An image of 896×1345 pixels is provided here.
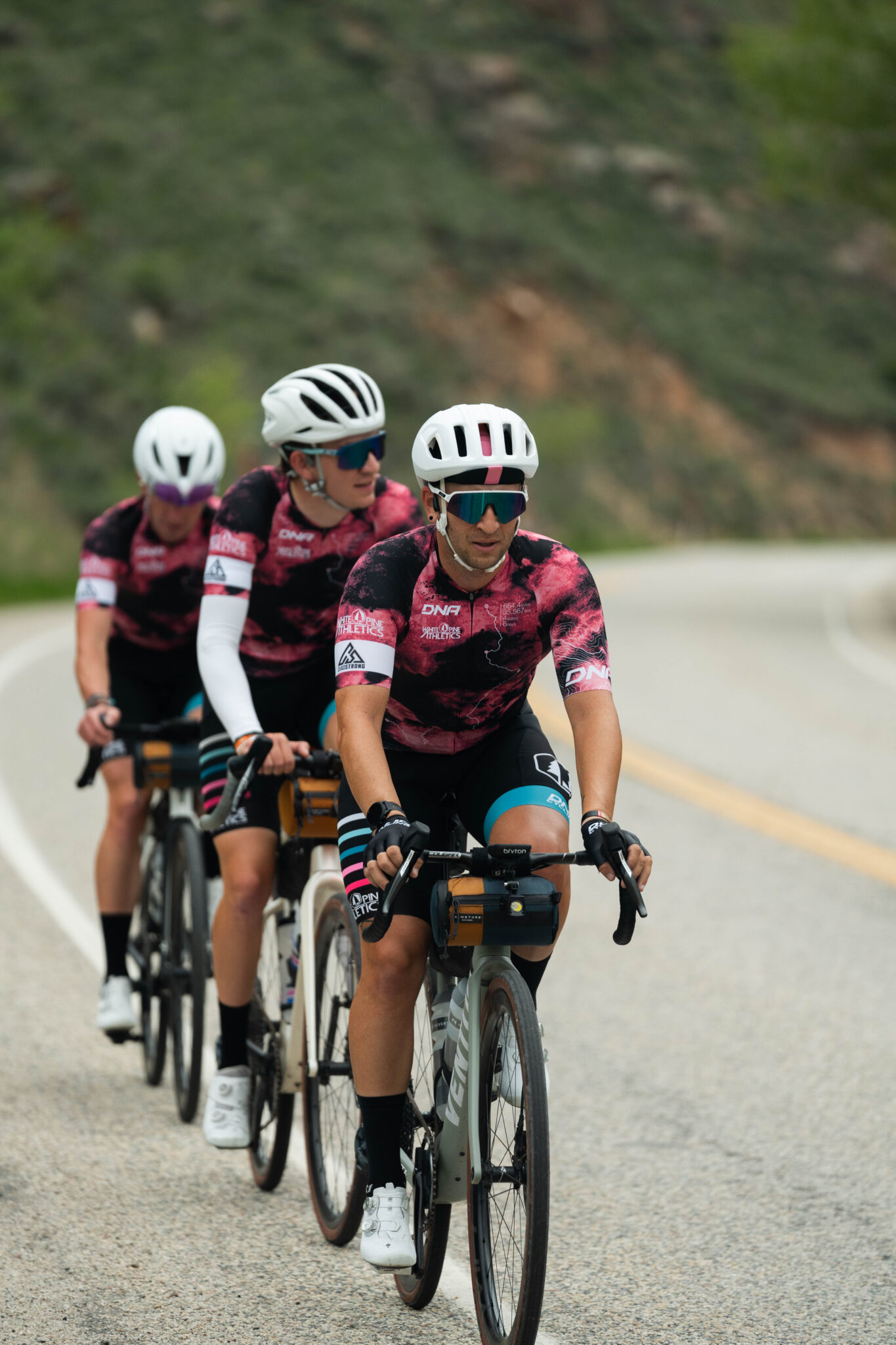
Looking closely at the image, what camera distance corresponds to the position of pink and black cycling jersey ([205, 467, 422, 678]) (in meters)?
4.61

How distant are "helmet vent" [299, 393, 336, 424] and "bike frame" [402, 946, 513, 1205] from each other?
66.4 inches

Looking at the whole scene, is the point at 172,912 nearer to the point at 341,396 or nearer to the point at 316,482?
the point at 316,482

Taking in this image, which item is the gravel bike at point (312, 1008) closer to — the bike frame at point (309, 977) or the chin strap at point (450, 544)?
the bike frame at point (309, 977)

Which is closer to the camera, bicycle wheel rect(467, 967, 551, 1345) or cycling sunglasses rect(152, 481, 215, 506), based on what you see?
bicycle wheel rect(467, 967, 551, 1345)

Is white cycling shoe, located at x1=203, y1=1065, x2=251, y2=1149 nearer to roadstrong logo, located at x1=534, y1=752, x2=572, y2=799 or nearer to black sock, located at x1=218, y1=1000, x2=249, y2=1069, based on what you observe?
black sock, located at x1=218, y1=1000, x2=249, y2=1069

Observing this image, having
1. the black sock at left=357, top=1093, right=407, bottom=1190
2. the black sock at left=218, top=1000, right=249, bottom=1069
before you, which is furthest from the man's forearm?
the black sock at left=218, top=1000, right=249, bottom=1069

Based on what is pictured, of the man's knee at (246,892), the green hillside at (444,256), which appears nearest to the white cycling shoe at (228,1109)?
the man's knee at (246,892)

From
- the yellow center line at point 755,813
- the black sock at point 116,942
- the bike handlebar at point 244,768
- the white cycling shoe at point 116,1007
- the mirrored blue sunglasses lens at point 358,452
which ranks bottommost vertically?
the yellow center line at point 755,813

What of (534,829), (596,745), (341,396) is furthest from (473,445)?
(341,396)

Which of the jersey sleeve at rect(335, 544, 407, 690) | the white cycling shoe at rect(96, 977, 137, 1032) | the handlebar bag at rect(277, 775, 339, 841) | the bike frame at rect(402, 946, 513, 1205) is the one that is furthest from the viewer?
the white cycling shoe at rect(96, 977, 137, 1032)

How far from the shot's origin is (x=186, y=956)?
5141mm

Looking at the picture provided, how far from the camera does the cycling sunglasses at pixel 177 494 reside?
5312mm

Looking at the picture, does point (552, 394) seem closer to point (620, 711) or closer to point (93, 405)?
point (93, 405)

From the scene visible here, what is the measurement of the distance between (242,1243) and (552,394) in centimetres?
5305
